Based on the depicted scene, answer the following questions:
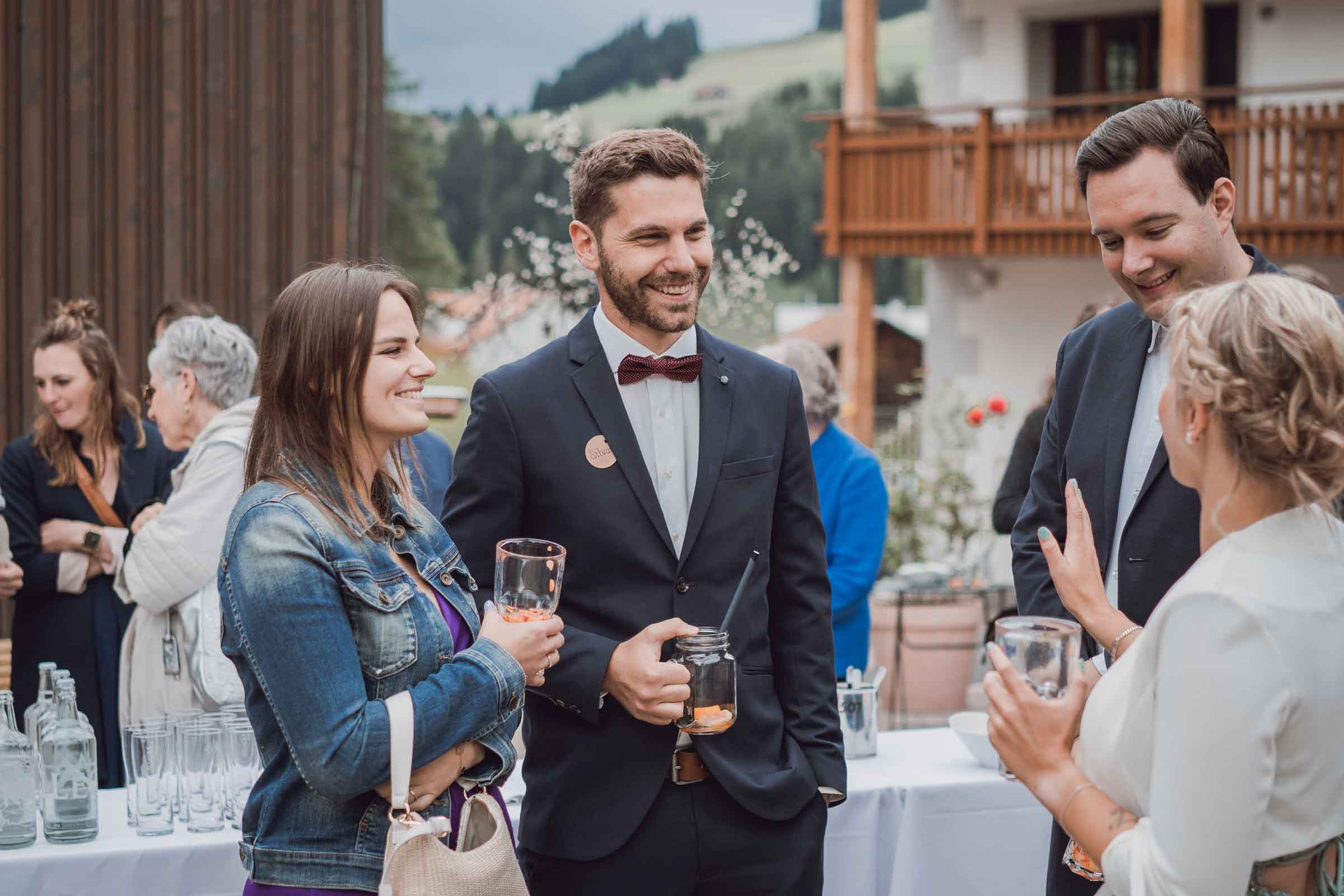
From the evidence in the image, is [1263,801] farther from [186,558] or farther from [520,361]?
[186,558]

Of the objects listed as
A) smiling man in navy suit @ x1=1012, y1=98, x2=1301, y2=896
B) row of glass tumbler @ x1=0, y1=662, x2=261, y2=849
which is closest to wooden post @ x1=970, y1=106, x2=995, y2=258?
smiling man in navy suit @ x1=1012, y1=98, x2=1301, y2=896

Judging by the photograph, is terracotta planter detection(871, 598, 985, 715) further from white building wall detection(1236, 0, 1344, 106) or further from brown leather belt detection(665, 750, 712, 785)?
white building wall detection(1236, 0, 1344, 106)

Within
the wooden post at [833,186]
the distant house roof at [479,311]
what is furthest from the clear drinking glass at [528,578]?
the wooden post at [833,186]

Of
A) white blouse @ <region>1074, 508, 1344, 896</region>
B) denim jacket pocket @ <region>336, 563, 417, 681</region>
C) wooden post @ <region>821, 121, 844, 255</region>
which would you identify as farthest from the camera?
wooden post @ <region>821, 121, 844, 255</region>

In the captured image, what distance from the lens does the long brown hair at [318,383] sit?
1859 millimetres

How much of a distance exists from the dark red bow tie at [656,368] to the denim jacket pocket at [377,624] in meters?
0.63

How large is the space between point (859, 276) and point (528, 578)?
11.7m

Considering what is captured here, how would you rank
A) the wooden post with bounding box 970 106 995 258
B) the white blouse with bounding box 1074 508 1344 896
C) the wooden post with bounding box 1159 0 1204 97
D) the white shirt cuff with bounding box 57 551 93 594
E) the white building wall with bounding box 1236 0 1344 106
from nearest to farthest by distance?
the white blouse with bounding box 1074 508 1344 896 → the white shirt cuff with bounding box 57 551 93 594 → the wooden post with bounding box 1159 0 1204 97 → the white building wall with bounding box 1236 0 1344 106 → the wooden post with bounding box 970 106 995 258

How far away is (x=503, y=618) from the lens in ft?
6.29

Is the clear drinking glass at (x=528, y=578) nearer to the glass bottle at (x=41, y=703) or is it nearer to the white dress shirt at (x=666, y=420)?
the white dress shirt at (x=666, y=420)

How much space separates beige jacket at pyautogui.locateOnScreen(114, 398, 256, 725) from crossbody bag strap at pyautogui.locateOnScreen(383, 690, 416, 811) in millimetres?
1799

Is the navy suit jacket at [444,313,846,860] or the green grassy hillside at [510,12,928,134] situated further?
the green grassy hillside at [510,12,928,134]

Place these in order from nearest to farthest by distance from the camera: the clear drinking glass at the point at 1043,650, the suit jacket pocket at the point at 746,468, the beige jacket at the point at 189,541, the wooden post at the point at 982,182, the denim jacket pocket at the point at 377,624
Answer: the clear drinking glass at the point at 1043,650 < the denim jacket pocket at the point at 377,624 < the suit jacket pocket at the point at 746,468 < the beige jacket at the point at 189,541 < the wooden post at the point at 982,182

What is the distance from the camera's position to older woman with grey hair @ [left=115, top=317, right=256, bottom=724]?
3404 mm
